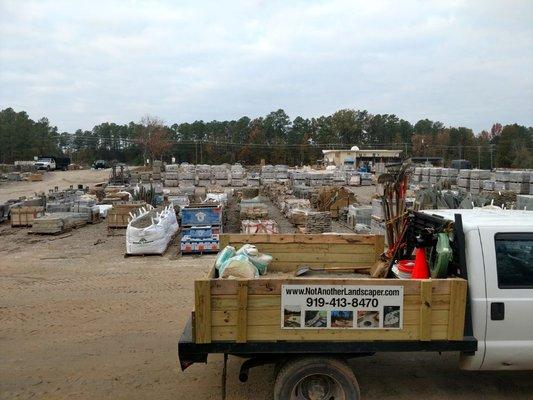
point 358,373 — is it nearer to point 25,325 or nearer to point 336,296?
point 336,296

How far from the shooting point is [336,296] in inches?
157

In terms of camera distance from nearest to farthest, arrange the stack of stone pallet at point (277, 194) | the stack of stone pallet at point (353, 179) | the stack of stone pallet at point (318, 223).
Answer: the stack of stone pallet at point (318, 223) → the stack of stone pallet at point (277, 194) → the stack of stone pallet at point (353, 179)

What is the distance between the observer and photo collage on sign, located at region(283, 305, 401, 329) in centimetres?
401

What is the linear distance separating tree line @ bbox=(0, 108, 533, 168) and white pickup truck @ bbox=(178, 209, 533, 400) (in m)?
79.7

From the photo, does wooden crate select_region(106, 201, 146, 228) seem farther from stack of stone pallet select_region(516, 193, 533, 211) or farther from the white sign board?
the white sign board

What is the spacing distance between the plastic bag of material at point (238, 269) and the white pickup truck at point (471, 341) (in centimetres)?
70

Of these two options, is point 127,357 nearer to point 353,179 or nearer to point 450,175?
point 450,175

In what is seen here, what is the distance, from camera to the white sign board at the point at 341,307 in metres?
3.99

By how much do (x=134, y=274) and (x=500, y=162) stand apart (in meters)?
79.2

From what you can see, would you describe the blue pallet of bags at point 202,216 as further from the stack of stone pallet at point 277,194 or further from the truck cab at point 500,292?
the stack of stone pallet at point 277,194

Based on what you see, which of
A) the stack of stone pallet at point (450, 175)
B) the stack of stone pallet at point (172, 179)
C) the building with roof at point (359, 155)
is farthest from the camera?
the building with roof at point (359, 155)

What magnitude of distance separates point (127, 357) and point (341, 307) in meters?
3.26

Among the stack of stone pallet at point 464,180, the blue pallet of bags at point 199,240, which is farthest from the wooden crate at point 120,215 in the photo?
the stack of stone pallet at point 464,180

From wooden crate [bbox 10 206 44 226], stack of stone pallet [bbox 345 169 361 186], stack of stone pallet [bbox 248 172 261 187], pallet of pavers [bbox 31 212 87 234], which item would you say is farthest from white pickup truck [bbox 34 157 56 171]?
pallet of pavers [bbox 31 212 87 234]
